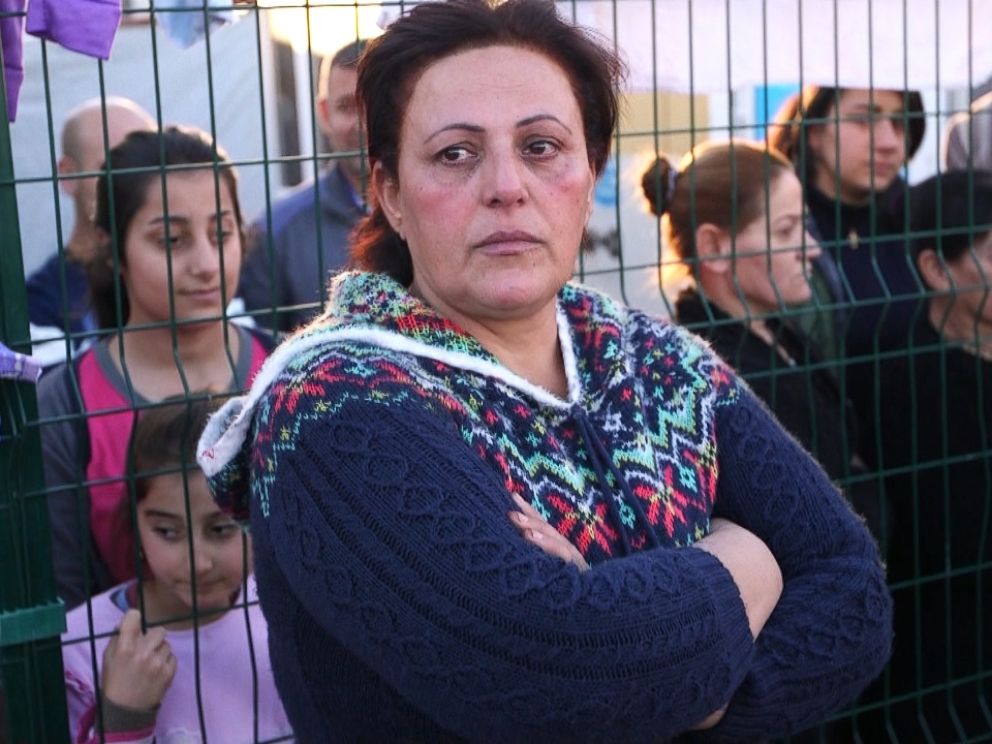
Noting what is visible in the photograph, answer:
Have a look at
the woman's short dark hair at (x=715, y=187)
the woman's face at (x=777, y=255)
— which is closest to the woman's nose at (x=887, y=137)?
the woman's face at (x=777, y=255)

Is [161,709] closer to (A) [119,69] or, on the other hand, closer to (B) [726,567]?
(B) [726,567]

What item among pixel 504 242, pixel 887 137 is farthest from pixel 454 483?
pixel 887 137

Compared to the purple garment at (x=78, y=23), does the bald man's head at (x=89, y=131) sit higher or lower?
lower

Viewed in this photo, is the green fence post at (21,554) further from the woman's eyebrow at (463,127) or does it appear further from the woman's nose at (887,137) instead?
the woman's nose at (887,137)

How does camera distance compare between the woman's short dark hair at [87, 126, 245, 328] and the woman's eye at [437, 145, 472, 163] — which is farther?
the woman's short dark hair at [87, 126, 245, 328]

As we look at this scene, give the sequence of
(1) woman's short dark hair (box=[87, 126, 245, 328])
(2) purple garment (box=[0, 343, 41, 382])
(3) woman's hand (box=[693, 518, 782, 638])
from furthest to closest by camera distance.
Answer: (1) woman's short dark hair (box=[87, 126, 245, 328])
(2) purple garment (box=[0, 343, 41, 382])
(3) woman's hand (box=[693, 518, 782, 638])

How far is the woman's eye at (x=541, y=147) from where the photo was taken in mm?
2004

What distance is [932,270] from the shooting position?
12.5 ft

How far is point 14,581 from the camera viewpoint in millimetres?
2441

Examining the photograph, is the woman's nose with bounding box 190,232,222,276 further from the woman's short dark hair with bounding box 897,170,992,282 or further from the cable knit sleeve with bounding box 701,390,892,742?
the woman's short dark hair with bounding box 897,170,992,282

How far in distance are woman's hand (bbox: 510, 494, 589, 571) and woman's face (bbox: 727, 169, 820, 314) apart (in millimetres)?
1433

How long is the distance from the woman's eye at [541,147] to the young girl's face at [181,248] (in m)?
1.15

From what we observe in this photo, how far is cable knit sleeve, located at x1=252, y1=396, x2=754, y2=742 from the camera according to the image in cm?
170

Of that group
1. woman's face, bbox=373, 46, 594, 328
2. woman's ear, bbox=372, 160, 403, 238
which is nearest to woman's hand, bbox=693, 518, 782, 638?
woman's face, bbox=373, 46, 594, 328
